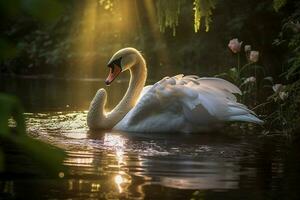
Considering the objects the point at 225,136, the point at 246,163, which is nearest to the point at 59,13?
the point at 246,163

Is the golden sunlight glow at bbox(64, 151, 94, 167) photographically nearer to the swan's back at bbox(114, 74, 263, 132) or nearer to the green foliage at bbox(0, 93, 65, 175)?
the swan's back at bbox(114, 74, 263, 132)

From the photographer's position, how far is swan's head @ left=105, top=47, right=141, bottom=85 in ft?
28.2

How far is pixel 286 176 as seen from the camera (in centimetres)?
405

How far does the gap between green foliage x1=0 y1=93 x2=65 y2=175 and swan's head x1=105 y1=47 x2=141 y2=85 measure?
310 inches

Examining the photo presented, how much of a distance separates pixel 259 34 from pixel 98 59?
8.28 meters

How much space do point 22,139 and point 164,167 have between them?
3672 mm

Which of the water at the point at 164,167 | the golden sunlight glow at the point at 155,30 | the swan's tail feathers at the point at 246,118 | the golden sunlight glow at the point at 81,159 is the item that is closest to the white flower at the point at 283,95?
the swan's tail feathers at the point at 246,118

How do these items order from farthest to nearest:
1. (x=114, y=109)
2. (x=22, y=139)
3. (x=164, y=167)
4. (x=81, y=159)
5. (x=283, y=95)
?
(x=114, y=109) → (x=283, y=95) → (x=81, y=159) → (x=164, y=167) → (x=22, y=139)

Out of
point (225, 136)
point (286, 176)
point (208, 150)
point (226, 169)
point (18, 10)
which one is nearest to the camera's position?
point (18, 10)

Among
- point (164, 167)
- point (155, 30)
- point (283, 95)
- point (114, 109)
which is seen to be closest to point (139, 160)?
point (164, 167)

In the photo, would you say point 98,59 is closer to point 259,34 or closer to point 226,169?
point 259,34

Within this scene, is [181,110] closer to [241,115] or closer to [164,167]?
[241,115]

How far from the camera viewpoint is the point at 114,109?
7984mm

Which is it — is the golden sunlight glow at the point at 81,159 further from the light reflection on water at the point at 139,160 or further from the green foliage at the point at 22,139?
the green foliage at the point at 22,139
